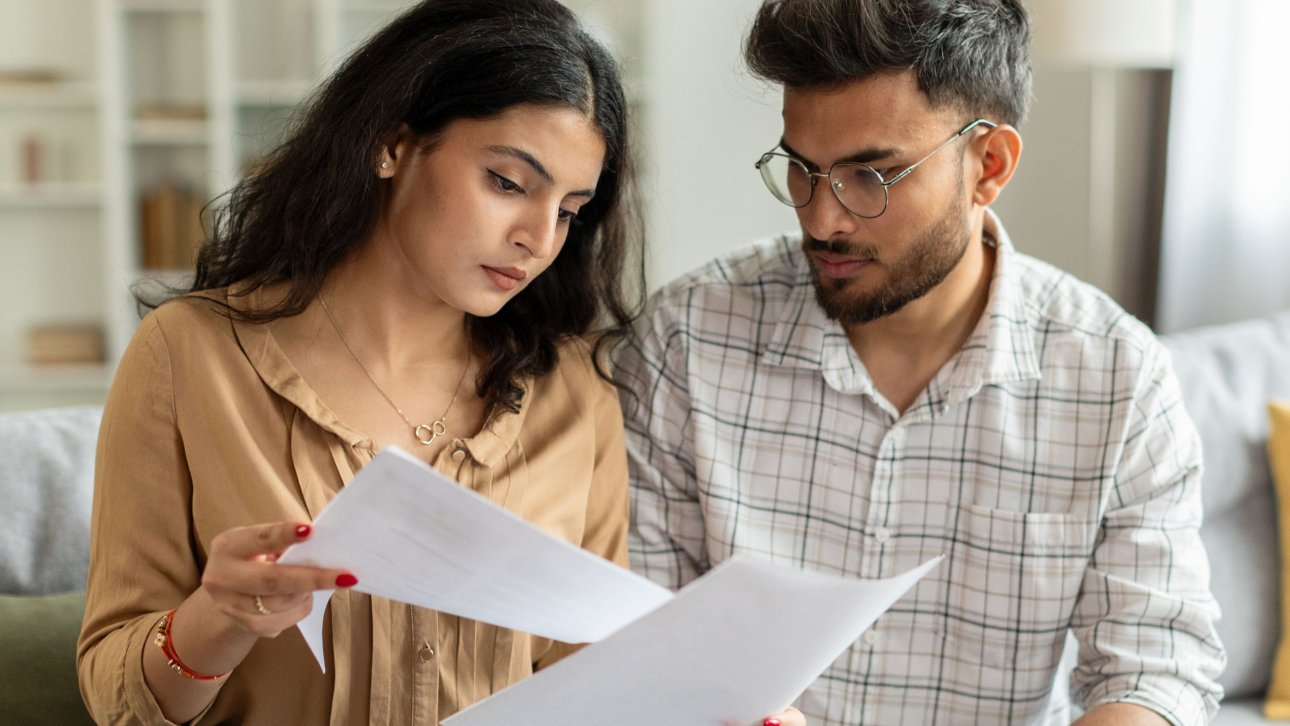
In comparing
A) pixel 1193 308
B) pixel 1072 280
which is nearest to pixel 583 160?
pixel 1072 280

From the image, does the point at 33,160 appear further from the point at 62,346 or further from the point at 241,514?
the point at 241,514

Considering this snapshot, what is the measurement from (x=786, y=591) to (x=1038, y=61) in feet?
7.10

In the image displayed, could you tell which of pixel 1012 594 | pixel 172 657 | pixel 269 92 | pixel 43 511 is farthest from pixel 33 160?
pixel 1012 594

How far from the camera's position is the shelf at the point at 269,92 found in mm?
4082

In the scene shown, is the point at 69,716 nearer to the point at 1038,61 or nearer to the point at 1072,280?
the point at 1072,280

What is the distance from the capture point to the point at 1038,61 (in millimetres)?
2738

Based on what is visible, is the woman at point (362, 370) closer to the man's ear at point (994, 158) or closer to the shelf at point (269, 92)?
the man's ear at point (994, 158)

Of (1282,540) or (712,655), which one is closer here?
(712,655)

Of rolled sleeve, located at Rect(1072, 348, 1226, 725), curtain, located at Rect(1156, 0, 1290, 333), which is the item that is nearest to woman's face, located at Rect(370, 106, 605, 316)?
rolled sleeve, located at Rect(1072, 348, 1226, 725)

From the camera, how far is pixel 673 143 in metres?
3.92

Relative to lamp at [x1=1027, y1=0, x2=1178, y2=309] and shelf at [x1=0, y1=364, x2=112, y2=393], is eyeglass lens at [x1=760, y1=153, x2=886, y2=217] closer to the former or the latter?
lamp at [x1=1027, y1=0, x2=1178, y2=309]

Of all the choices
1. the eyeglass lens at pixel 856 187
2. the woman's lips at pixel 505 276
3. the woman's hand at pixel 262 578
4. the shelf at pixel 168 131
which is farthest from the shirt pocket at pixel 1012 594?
the shelf at pixel 168 131

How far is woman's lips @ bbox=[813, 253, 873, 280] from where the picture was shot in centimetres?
146

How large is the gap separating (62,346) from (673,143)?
2175mm
